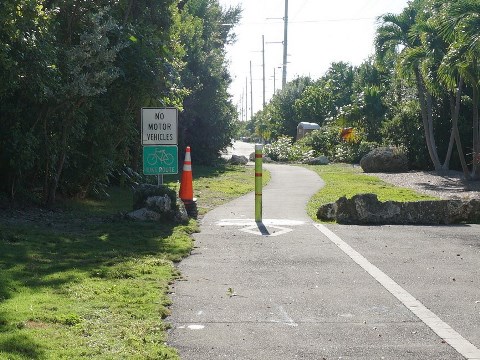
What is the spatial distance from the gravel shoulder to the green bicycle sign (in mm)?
9674

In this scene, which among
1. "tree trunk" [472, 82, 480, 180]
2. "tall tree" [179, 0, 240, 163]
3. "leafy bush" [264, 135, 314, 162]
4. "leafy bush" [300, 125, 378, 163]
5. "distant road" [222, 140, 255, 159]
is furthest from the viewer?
"distant road" [222, 140, 255, 159]

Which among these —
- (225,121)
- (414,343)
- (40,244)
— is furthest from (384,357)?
(225,121)

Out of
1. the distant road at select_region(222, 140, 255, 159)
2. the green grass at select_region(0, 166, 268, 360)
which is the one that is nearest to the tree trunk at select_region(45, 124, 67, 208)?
the green grass at select_region(0, 166, 268, 360)

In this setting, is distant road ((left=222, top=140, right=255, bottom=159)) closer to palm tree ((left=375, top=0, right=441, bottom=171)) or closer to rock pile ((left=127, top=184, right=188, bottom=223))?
palm tree ((left=375, top=0, right=441, bottom=171))

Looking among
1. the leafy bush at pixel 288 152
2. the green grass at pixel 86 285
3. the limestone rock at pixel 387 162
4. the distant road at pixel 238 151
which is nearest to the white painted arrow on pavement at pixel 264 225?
the green grass at pixel 86 285

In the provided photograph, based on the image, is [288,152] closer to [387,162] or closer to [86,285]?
[387,162]

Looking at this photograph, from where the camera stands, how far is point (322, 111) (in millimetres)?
65438

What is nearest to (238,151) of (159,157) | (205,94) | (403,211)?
(205,94)

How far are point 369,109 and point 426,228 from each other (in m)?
33.2

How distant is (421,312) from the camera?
6.98m

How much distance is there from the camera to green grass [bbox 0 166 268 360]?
575 cm

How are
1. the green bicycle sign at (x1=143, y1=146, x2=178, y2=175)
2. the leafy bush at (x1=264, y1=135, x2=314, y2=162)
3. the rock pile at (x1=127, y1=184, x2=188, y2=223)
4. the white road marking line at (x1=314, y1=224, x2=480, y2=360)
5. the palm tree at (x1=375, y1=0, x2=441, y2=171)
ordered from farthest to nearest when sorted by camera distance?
the leafy bush at (x1=264, y1=135, x2=314, y2=162), the palm tree at (x1=375, y1=0, x2=441, y2=171), the green bicycle sign at (x1=143, y1=146, x2=178, y2=175), the rock pile at (x1=127, y1=184, x2=188, y2=223), the white road marking line at (x1=314, y1=224, x2=480, y2=360)

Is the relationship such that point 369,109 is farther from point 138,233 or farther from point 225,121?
point 138,233

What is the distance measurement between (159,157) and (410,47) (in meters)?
20.4
